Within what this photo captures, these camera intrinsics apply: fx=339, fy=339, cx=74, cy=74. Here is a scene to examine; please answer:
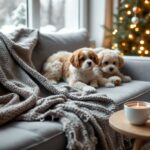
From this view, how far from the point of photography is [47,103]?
183cm

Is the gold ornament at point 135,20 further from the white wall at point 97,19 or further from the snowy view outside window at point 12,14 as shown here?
the snowy view outside window at point 12,14

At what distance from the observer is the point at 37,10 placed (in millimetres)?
3258

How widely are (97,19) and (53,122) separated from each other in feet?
8.26

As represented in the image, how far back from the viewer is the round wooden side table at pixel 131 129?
1.44 meters

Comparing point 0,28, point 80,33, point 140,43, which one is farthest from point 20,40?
point 140,43

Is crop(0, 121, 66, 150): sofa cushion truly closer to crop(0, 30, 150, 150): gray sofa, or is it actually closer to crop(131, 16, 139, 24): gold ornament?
crop(0, 30, 150, 150): gray sofa

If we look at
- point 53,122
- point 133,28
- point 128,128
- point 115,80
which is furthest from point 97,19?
point 128,128

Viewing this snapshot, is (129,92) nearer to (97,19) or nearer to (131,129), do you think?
(131,129)

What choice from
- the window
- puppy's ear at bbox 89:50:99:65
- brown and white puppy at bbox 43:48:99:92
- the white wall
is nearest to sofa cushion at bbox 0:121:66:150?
brown and white puppy at bbox 43:48:99:92

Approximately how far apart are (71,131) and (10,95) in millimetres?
487

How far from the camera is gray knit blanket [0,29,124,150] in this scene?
5.57 ft

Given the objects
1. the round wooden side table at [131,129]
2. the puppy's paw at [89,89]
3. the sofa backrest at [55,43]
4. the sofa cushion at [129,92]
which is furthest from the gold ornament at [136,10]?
the round wooden side table at [131,129]

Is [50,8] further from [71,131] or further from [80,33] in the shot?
[71,131]

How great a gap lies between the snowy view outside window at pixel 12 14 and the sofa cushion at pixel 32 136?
1502 mm
